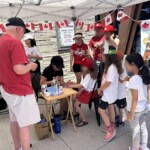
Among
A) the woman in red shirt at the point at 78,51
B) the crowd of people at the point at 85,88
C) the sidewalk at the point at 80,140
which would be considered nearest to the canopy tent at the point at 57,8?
the woman in red shirt at the point at 78,51

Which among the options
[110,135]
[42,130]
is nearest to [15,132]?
[42,130]

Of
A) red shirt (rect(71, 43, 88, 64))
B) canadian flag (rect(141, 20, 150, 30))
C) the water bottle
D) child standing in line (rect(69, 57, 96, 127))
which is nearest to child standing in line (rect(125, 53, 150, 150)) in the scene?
child standing in line (rect(69, 57, 96, 127))

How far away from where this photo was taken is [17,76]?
1.99 metres

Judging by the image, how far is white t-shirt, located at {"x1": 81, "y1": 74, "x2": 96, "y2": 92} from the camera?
119 inches

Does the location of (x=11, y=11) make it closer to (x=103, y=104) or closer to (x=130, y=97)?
(x=103, y=104)

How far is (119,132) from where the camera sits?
9.84 feet

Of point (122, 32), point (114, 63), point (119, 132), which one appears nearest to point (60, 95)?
point (114, 63)

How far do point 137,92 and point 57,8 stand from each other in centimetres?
292

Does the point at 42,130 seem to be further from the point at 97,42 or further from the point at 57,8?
the point at 57,8

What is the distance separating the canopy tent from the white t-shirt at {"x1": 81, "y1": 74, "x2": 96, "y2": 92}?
64.9 inches

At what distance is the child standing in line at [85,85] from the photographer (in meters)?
3.02

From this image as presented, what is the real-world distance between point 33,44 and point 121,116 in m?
2.60

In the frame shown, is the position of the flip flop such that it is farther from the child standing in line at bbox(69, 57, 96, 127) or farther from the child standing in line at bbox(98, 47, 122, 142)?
the child standing in line at bbox(98, 47, 122, 142)

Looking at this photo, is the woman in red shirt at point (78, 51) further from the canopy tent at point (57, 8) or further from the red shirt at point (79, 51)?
the canopy tent at point (57, 8)
